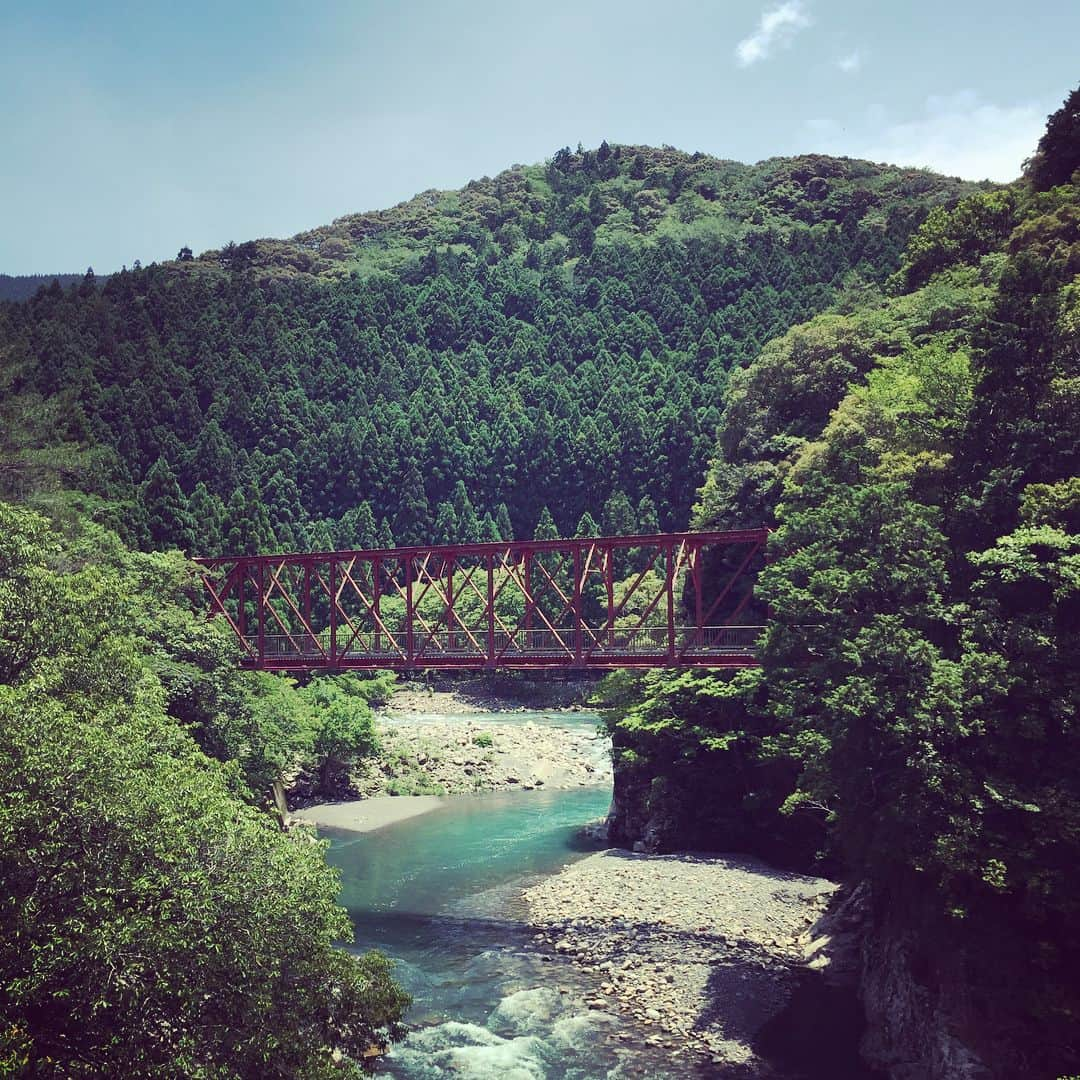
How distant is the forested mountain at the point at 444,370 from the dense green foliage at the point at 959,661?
3917cm

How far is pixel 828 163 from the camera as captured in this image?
471ft

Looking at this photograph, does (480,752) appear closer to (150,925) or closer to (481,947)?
(481,947)

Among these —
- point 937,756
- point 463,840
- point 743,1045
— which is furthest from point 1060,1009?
point 463,840

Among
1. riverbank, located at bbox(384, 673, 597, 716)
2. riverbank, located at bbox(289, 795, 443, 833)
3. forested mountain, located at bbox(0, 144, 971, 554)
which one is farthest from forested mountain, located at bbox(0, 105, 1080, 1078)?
riverbank, located at bbox(384, 673, 597, 716)

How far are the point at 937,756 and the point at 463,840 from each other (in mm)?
19364

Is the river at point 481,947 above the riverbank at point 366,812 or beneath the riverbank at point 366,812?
above

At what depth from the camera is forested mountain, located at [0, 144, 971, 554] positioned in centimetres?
7981

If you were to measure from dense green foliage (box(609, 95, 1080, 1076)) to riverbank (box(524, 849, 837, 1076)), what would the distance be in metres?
2.06

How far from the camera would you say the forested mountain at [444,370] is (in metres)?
79.8

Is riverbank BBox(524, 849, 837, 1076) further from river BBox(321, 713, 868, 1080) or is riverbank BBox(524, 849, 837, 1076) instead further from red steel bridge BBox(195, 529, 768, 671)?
red steel bridge BBox(195, 529, 768, 671)

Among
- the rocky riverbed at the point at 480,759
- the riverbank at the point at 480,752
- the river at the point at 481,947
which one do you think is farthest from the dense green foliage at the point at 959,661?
the riverbank at the point at 480,752

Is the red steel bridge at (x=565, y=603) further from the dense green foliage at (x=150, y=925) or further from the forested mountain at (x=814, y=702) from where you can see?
the dense green foliage at (x=150, y=925)

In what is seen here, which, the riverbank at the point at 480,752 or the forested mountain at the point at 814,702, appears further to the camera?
the riverbank at the point at 480,752

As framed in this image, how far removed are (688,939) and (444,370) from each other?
85.6m
